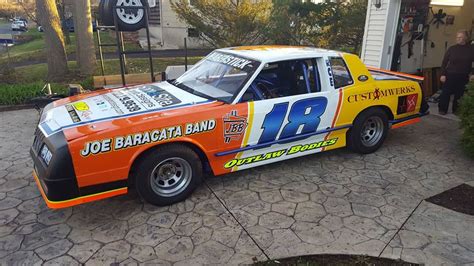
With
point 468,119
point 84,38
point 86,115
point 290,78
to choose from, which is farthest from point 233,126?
point 84,38

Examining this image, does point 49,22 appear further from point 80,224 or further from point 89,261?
point 89,261

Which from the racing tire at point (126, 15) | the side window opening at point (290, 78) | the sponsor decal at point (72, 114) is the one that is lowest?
the sponsor decal at point (72, 114)

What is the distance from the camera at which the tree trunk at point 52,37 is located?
9469 mm

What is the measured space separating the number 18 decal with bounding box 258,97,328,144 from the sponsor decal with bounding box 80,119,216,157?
0.73 metres

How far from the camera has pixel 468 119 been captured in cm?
514

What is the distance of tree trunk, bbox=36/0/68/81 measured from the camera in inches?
373

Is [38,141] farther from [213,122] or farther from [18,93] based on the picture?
[18,93]

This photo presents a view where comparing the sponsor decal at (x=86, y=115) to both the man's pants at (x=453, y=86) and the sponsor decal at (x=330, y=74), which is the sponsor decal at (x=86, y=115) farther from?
the man's pants at (x=453, y=86)

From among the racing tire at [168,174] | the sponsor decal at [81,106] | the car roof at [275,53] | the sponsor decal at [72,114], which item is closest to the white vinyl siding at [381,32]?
the car roof at [275,53]

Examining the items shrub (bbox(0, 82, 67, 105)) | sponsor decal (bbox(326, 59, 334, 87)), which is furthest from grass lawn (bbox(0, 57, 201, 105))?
sponsor decal (bbox(326, 59, 334, 87))

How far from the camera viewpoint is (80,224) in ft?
12.1

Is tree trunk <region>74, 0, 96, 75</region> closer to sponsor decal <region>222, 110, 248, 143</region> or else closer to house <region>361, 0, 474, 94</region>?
house <region>361, 0, 474, 94</region>

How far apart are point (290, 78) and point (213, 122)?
4.66ft

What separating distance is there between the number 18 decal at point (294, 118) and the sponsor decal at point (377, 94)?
1.75ft
